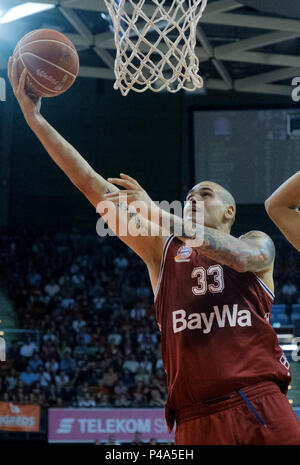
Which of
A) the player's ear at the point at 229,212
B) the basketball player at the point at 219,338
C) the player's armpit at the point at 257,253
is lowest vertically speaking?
the basketball player at the point at 219,338

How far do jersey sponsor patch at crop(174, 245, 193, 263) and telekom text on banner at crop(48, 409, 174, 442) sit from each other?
6.19 metres

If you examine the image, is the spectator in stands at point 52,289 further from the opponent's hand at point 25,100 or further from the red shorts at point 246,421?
the red shorts at point 246,421

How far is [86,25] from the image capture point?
12164 mm

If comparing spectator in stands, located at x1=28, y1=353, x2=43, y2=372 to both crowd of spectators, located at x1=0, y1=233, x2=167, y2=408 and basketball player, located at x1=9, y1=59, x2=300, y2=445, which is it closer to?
crowd of spectators, located at x1=0, y1=233, x2=167, y2=408

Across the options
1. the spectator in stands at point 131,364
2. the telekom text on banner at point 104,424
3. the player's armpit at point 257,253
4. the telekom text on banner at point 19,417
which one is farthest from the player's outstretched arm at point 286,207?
the spectator in stands at point 131,364

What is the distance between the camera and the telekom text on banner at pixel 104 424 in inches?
336

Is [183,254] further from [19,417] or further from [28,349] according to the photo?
[28,349]

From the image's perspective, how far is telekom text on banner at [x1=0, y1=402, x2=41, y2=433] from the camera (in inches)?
344

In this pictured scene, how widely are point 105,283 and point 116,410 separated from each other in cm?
522

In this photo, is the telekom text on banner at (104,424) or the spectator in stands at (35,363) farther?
the spectator in stands at (35,363)

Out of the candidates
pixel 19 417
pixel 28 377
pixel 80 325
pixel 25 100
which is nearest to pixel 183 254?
pixel 25 100

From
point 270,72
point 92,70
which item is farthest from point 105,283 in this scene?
point 270,72

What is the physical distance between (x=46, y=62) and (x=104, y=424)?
6.47 meters
